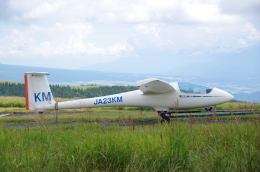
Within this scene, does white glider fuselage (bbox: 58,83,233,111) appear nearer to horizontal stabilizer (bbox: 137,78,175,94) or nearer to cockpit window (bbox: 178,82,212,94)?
cockpit window (bbox: 178,82,212,94)

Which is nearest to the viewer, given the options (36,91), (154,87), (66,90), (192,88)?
(154,87)

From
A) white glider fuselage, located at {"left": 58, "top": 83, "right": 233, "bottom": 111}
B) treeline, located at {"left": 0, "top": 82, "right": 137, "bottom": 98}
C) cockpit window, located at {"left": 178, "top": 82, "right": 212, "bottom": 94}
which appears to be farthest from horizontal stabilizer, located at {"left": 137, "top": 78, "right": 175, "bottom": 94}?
treeline, located at {"left": 0, "top": 82, "right": 137, "bottom": 98}

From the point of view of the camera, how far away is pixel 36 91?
12891mm

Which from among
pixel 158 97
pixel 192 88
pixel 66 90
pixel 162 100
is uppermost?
pixel 66 90

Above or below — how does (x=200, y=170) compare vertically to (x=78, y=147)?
below

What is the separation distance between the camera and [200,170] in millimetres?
4367

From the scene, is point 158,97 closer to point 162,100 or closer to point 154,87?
point 162,100

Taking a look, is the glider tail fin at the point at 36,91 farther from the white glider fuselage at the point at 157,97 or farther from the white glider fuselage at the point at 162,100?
the white glider fuselage at the point at 162,100

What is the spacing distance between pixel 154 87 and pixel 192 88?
1751mm

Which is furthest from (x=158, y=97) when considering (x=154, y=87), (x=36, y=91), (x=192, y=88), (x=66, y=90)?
(x=66, y=90)

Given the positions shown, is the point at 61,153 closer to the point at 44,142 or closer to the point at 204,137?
the point at 44,142

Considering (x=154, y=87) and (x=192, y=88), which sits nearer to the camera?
(x=154, y=87)

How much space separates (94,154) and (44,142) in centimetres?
186

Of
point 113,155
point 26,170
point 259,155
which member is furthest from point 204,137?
point 26,170
